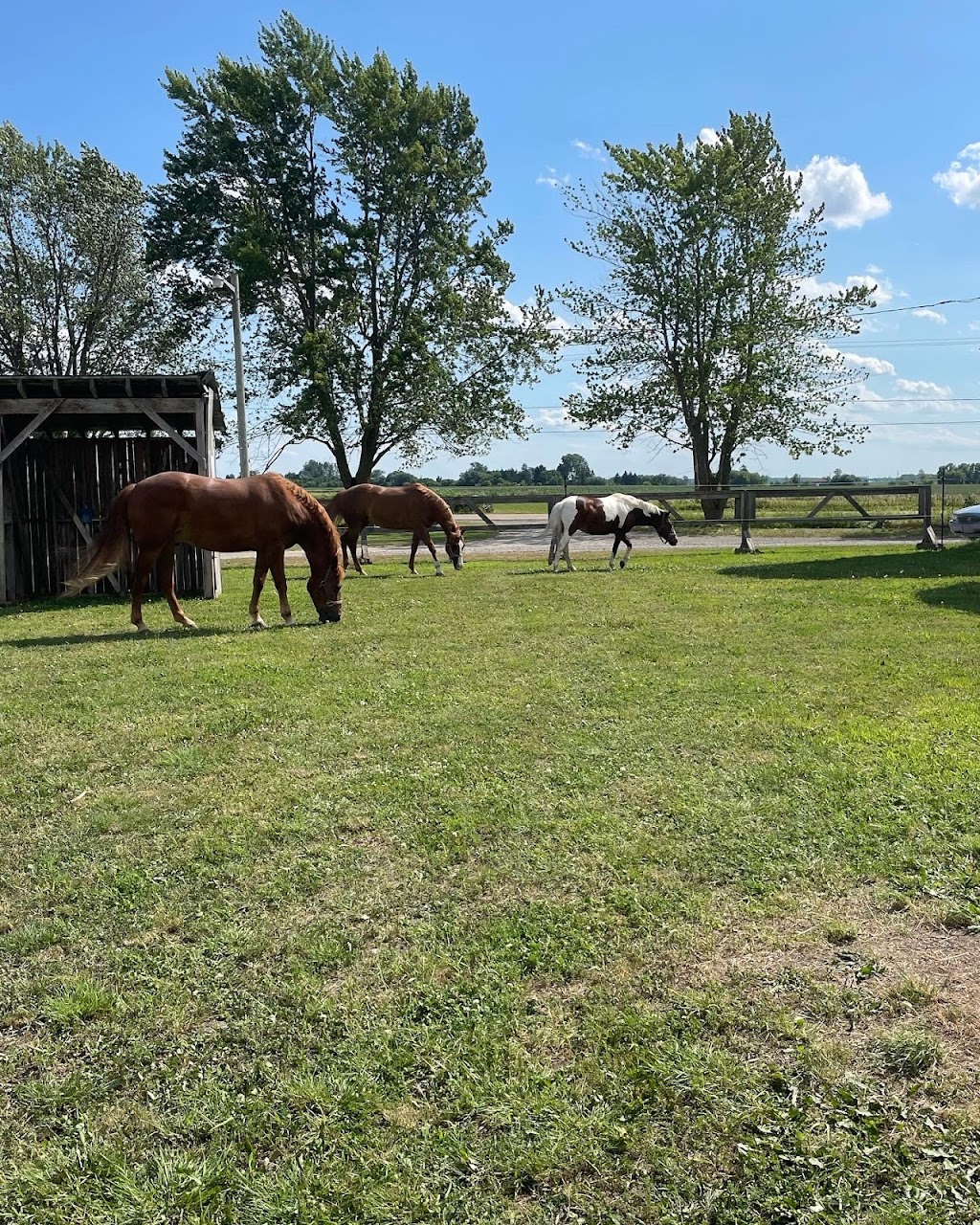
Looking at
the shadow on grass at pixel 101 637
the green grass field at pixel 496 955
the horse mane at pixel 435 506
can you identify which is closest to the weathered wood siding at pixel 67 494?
the shadow on grass at pixel 101 637

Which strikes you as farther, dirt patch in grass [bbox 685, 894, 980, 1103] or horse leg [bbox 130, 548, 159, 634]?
horse leg [bbox 130, 548, 159, 634]

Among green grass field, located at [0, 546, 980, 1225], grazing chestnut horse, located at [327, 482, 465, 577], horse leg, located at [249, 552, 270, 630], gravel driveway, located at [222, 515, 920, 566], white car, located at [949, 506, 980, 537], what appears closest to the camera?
green grass field, located at [0, 546, 980, 1225]

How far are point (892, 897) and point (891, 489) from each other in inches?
735

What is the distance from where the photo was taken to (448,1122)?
203 cm

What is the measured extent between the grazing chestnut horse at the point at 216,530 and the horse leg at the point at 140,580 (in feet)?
0.04

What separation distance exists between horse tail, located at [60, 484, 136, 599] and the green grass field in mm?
3613

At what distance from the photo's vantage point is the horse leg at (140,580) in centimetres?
942

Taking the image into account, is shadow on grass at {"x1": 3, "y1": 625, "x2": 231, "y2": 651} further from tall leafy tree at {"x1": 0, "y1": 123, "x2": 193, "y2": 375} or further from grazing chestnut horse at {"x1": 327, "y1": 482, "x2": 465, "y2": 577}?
tall leafy tree at {"x1": 0, "y1": 123, "x2": 193, "y2": 375}

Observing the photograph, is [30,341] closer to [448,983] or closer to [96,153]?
[96,153]

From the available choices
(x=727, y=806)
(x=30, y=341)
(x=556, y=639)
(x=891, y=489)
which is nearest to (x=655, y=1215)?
(x=727, y=806)

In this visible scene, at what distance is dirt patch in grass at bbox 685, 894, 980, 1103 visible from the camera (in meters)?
2.28

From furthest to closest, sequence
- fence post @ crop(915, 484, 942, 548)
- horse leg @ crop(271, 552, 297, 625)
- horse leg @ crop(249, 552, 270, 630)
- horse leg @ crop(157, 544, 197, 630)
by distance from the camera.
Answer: fence post @ crop(915, 484, 942, 548) → horse leg @ crop(271, 552, 297, 625) → horse leg @ crop(157, 544, 197, 630) → horse leg @ crop(249, 552, 270, 630)

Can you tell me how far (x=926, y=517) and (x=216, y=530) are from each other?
15868 millimetres

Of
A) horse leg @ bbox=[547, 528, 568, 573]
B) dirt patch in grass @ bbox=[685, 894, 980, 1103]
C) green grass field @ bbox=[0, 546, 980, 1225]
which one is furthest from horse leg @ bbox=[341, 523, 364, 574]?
dirt patch in grass @ bbox=[685, 894, 980, 1103]
